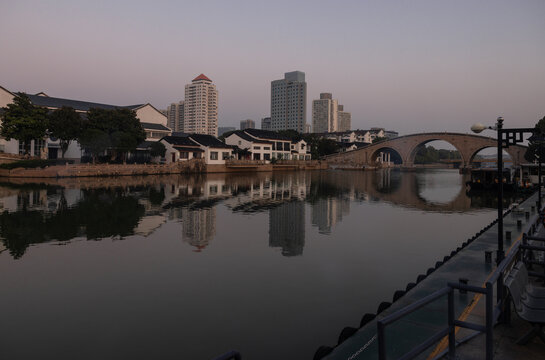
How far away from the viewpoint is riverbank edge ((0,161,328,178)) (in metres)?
53.6

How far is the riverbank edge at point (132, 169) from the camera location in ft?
176

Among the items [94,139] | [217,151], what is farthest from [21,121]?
[217,151]

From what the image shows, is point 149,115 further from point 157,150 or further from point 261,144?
point 261,144

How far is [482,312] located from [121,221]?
826 inches

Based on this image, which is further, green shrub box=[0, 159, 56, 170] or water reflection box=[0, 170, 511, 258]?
green shrub box=[0, 159, 56, 170]

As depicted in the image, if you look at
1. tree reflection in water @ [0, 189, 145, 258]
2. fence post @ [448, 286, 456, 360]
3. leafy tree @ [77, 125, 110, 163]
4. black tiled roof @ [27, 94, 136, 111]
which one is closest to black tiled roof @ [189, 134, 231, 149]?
black tiled roof @ [27, 94, 136, 111]

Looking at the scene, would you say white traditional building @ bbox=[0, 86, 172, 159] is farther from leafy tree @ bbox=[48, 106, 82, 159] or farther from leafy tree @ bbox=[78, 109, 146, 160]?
leafy tree @ bbox=[78, 109, 146, 160]

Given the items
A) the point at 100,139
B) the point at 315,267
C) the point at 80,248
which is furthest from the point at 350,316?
the point at 100,139

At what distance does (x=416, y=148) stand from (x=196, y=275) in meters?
125

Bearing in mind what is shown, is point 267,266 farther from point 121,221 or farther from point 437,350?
point 121,221

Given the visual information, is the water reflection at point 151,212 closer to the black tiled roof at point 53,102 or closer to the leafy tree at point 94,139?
the leafy tree at point 94,139

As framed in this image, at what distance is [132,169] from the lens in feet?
209

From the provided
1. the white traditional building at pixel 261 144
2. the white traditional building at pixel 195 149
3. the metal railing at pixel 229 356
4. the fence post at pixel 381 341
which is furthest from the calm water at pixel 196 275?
the white traditional building at pixel 261 144

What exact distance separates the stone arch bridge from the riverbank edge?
40.8 metres
